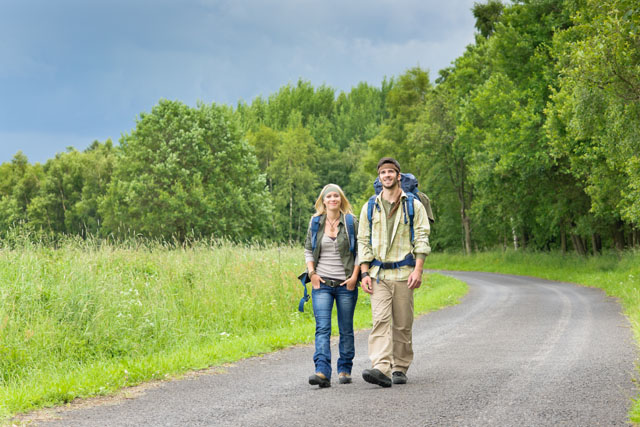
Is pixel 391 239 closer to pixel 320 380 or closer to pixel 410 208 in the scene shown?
pixel 410 208

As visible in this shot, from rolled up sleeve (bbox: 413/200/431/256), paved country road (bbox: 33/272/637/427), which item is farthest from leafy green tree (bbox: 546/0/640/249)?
rolled up sleeve (bbox: 413/200/431/256)

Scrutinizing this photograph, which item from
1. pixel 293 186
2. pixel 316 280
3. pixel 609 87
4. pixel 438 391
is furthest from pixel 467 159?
pixel 293 186

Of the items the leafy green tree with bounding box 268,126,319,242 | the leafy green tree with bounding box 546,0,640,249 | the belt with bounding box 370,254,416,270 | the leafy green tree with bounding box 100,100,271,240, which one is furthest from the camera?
the leafy green tree with bounding box 268,126,319,242

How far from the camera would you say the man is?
659 centimetres

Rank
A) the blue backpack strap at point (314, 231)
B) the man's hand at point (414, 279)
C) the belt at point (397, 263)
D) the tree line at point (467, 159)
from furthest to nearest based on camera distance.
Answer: the tree line at point (467, 159), the blue backpack strap at point (314, 231), the belt at point (397, 263), the man's hand at point (414, 279)

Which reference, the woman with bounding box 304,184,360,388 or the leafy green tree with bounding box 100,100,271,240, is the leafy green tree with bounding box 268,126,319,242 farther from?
the woman with bounding box 304,184,360,388

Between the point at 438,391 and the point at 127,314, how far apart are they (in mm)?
5359

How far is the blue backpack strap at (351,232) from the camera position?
22.4ft

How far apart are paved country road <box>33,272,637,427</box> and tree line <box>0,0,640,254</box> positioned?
15.8ft

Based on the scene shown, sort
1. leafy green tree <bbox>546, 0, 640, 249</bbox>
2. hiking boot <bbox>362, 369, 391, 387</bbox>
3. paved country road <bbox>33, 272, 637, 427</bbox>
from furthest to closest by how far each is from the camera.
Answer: leafy green tree <bbox>546, 0, 640, 249</bbox>, hiking boot <bbox>362, 369, 391, 387</bbox>, paved country road <bbox>33, 272, 637, 427</bbox>

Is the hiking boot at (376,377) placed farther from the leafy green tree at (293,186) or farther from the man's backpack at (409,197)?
the leafy green tree at (293,186)

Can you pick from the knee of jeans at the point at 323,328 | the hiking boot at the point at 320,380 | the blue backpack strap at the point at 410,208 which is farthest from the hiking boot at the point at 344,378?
the blue backpack strap at the point at 410,208

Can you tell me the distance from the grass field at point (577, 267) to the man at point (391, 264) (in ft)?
7.76

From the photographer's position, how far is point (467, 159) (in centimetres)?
4025
